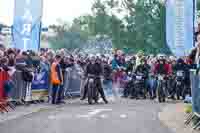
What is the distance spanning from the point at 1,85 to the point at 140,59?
962cm

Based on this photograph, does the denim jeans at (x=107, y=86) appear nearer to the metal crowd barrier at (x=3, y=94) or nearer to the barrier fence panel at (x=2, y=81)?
the metal crowd barrier at (x=3, y=94)

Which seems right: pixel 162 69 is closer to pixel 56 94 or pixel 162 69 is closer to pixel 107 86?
pixel 107 86

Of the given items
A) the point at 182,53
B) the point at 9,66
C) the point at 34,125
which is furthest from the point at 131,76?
the point at 34,125

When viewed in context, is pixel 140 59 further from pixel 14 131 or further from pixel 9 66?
pixel 14 131

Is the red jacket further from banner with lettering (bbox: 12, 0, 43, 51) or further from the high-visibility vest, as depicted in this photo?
banner with lettering (bbox: 12, 0, 43, 51)

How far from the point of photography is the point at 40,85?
854 inches

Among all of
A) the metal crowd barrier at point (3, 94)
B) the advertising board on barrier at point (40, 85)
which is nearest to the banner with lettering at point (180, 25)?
the advertising board on barrier at point (40, 85)

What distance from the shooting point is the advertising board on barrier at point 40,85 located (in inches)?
833

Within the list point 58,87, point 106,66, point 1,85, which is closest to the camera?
point 1,85

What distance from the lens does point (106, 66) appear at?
25.0m

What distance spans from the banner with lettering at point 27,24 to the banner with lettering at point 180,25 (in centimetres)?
530

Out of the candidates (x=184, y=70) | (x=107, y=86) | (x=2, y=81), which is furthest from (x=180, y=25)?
(x=2, y=81)

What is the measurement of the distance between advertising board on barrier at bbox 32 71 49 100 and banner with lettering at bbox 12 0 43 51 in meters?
1.11

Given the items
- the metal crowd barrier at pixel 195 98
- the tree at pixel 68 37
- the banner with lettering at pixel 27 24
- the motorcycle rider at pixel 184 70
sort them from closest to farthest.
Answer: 1. the metal crowd barrier at pixel 195 98
2. the banner with lettering at pixel 27 24
3. the motorcycle rider at pixel 184 70
4. the tree at pixel 68 37
